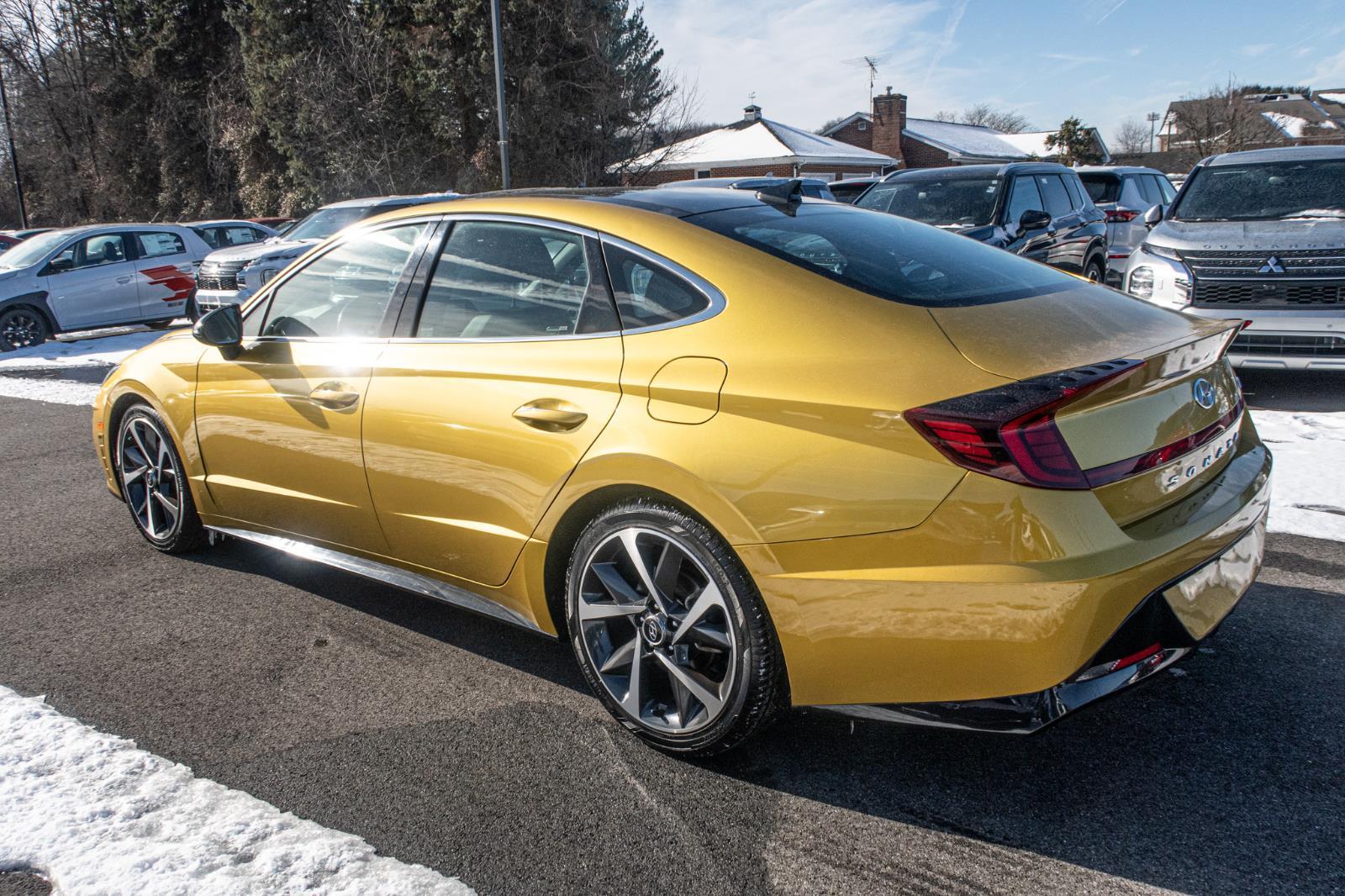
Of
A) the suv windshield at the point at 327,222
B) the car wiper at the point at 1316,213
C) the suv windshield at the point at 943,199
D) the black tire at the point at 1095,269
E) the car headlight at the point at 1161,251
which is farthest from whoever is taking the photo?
the suv windshield at the point at 327,222

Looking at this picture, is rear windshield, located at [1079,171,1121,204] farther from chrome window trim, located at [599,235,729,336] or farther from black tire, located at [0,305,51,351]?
black tire, located at [0,305,51,351]

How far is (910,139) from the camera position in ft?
160

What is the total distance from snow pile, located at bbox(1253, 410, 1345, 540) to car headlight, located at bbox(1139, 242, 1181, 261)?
4.67 ft

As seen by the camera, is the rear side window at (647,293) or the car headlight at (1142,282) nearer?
the rear side window at (647,293)

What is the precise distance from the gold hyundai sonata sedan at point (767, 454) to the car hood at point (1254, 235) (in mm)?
4928

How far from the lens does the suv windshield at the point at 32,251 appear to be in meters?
13.8

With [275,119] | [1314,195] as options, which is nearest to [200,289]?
[1314,195]

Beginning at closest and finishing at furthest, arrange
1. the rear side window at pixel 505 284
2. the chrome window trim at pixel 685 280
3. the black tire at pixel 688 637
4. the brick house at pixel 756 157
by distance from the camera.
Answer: the black tire at pixel 688 637 < the chrome window trim at pixel 685 280 < the rear side window at pixel 505 284 < the brick house at pixel 756 157

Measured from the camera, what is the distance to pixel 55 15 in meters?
38.0

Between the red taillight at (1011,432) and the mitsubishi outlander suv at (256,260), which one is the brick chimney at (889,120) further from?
the red taillight at (1011,432)

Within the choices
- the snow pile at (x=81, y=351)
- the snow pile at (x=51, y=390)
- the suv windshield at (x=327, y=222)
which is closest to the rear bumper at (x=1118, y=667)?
the snow pile at (x=51, y=390)

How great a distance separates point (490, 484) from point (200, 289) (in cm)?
1237

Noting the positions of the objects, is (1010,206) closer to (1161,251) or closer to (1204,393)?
(1161,251)

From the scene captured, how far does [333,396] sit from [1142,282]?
6482mm
